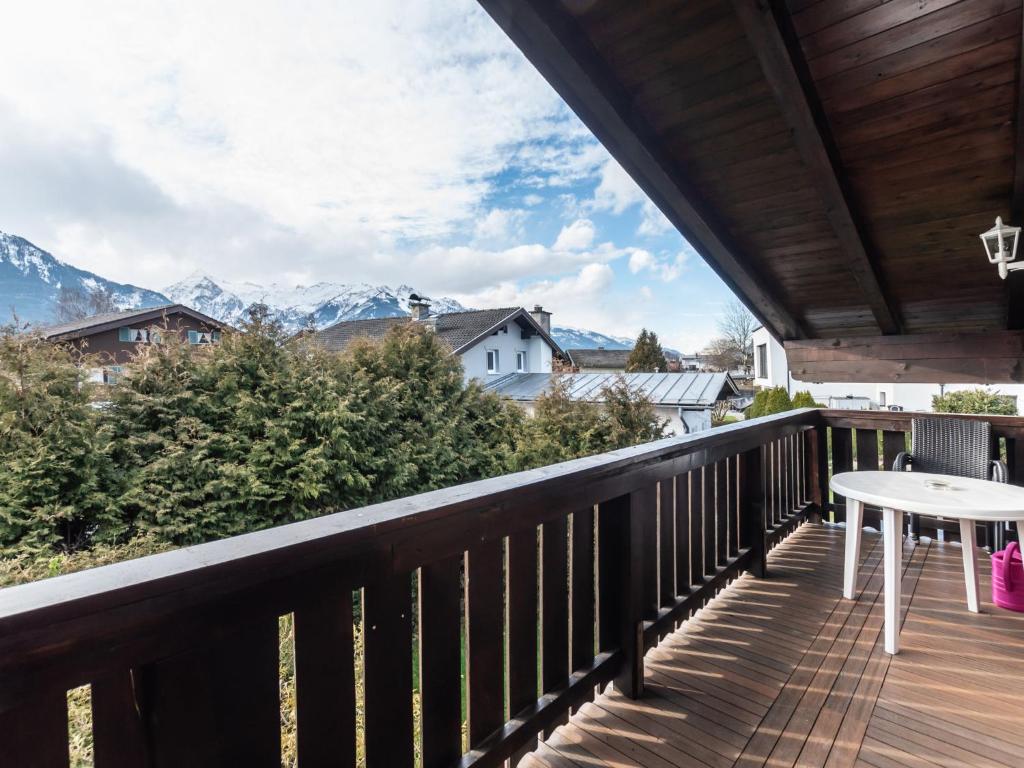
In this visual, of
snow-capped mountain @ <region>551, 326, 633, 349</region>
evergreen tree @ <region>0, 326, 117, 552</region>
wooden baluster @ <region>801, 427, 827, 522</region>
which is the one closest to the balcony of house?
wooden baluster @ <region>801, 427, 827, 522</region>

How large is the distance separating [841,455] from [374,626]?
12.6ft

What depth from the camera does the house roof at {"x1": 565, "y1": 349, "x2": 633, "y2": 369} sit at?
29312 mm

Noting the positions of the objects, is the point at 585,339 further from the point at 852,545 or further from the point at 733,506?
the point at 852,545

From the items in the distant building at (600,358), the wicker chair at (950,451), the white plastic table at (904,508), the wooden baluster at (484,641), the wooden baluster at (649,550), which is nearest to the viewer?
the wooden baluster at (484,641)

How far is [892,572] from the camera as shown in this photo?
7.19ft

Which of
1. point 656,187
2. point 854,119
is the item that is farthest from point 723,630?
point 854,119

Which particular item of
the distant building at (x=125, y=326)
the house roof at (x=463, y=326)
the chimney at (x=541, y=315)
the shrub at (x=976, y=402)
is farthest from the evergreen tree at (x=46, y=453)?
the chimney at (x=541, y=315)

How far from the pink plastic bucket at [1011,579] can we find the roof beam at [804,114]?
6.38 ft

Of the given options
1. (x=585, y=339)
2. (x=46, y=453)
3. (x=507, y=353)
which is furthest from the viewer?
(x=585, y=339)

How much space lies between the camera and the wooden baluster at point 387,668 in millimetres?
1071

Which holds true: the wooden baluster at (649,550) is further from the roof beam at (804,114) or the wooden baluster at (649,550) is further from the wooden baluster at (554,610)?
the roof beam at (804,114)

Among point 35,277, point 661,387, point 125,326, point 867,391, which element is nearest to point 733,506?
point 661,387

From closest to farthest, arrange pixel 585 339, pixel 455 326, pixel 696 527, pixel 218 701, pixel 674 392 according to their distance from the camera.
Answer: pixel 218 701
pixel 696 527
pixel 674 392
pixel 455 326
pixel 585 339

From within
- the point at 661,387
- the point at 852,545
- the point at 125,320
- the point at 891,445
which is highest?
the point at 125,320
